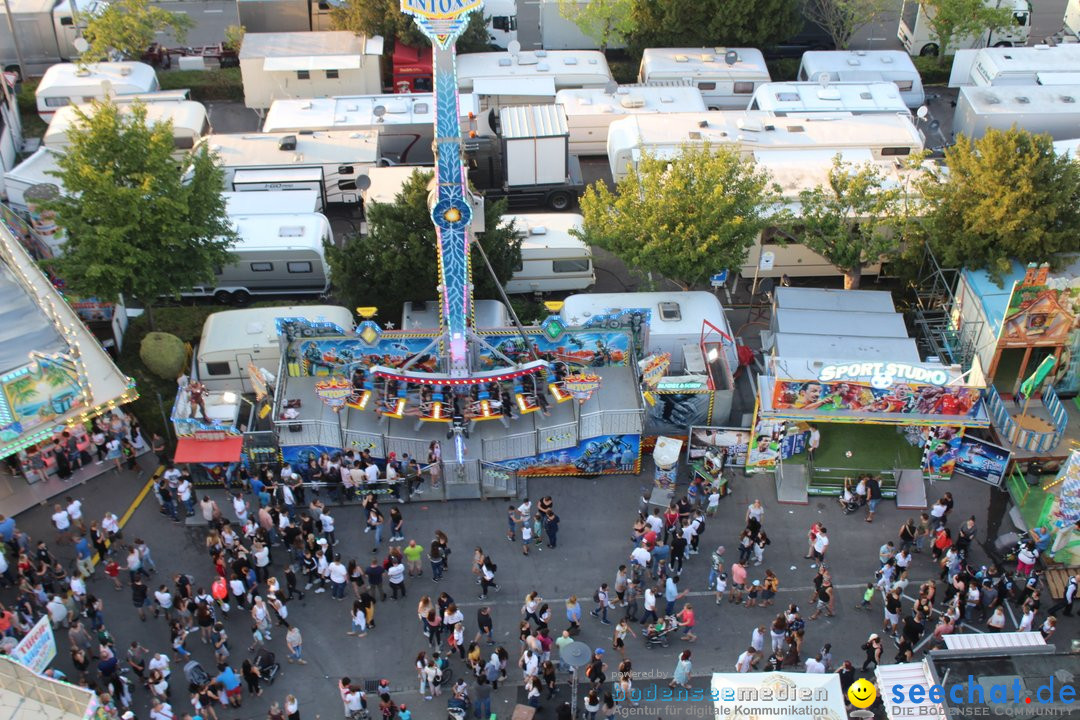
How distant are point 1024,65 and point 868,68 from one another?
16.4 ft

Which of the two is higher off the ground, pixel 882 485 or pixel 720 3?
pixel 720 3

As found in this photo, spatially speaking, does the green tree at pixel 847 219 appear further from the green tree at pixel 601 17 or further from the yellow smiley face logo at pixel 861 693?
the green tree at pixel 601 17

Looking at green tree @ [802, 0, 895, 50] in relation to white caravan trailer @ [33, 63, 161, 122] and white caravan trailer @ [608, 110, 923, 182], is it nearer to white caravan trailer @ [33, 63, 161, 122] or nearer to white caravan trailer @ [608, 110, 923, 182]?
white caravan trailer @ [608, 110, 923, 182]

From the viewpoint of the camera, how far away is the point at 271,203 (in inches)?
1282

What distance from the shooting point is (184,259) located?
27.7 meters

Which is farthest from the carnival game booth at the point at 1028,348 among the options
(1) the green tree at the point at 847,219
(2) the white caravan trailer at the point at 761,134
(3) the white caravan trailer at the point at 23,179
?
(3) the white caravan trailer at the point at 23,179

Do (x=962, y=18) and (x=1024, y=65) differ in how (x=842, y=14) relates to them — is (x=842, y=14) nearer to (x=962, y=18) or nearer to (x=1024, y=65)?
(x=962, y=18)

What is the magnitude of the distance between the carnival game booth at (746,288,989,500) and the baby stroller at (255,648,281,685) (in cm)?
1139

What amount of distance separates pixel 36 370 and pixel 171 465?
17.1 feet

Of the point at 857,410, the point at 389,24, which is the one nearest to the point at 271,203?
the point at 389,24

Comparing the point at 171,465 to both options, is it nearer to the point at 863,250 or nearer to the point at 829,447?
the point at 829,447

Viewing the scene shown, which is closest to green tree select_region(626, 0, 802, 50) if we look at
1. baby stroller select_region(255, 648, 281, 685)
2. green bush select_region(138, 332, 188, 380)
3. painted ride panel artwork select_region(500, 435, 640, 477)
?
painted ride panel artwork select_region(500, 435, 640, 477)

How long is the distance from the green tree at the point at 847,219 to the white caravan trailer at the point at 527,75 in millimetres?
11804

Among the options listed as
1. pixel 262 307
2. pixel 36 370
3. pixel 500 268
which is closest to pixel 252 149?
pixel 262 307
